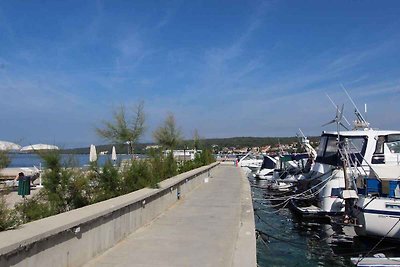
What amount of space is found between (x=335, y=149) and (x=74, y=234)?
18833mm

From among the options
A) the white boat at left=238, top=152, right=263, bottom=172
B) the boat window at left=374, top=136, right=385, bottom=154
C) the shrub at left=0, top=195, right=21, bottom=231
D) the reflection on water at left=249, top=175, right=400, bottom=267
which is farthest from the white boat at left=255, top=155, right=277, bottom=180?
the shrub at left=0, top=195, right=21, bottom=231

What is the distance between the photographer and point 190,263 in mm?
6910

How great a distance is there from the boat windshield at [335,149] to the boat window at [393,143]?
1.20 m

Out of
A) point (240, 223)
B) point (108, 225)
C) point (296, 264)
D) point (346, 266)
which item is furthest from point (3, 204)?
point (346, 266)

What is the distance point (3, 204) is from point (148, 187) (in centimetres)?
681

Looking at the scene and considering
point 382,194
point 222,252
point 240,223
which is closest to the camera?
point 222,252

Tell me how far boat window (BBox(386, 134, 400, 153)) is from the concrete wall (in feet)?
50.5

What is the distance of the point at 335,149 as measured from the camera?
23047 mm

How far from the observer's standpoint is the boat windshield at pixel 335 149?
69.8 feet

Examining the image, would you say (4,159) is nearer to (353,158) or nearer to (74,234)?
(74,234)

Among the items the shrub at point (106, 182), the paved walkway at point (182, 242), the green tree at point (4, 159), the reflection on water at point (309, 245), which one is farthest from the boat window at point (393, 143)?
the green tree at point (4, 159)

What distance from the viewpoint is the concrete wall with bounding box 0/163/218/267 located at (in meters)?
5.05

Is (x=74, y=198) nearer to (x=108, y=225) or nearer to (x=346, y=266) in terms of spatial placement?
(x=108, y=225)

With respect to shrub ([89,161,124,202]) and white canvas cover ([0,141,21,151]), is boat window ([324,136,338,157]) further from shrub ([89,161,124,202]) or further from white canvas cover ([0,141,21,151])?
white canvas cover ([0,141,21,151])
